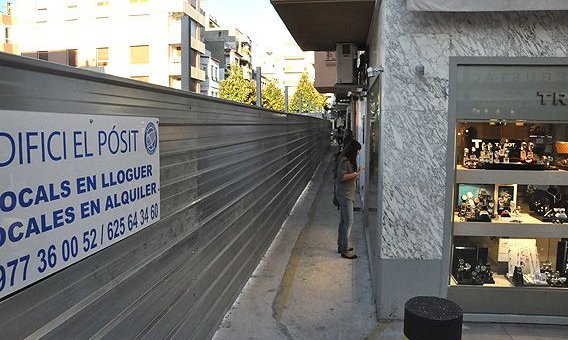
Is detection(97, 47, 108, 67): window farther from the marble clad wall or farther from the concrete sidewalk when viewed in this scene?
the marble clad wall

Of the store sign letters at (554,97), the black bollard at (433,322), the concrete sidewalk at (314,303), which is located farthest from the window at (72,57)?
the black bollard at (433,322)

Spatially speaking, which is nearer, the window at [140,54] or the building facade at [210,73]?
the window at [140,54]

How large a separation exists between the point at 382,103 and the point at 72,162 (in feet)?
11.5

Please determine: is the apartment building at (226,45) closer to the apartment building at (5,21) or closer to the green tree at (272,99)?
the green tree at (272,99)

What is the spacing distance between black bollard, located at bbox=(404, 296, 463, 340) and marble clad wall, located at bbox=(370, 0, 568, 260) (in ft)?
7.34

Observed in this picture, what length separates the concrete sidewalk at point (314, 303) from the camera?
16.0ft

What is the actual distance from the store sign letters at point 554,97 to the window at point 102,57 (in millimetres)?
44728

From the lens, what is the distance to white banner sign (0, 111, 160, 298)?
176cm

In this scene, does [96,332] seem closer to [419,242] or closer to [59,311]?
[59,311]

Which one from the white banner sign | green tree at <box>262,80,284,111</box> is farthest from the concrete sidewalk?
green tree at <box>262,80,284,111</box>

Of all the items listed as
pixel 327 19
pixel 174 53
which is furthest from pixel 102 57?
pixel 327 19

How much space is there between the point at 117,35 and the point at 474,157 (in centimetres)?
4567

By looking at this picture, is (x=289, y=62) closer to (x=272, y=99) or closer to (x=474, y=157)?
(x=272, y=99)

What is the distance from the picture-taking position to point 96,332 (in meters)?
2.43
